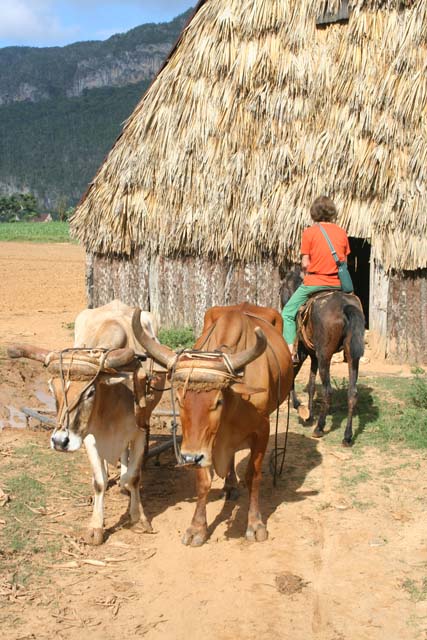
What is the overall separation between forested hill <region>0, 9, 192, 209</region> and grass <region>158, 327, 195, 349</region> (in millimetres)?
73896

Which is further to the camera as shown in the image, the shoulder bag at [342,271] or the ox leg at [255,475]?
the shoulder bag at [342,271]

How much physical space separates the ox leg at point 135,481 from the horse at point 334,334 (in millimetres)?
2456

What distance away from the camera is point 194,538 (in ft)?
18.4

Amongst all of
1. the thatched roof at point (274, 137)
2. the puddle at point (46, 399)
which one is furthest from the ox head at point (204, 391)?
the thatched roof at point (274, 137)

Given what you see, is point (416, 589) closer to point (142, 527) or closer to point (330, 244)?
point (142, 527)

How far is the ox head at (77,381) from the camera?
5242mm

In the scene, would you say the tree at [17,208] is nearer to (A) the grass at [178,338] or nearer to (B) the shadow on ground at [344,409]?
(A) the grass at [178,338]

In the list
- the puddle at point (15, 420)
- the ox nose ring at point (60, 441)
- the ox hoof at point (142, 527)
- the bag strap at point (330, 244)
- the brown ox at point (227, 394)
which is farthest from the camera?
the puddle at point (15, 420)

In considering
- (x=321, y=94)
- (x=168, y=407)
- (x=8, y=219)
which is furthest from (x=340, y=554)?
(x=8, y=219)

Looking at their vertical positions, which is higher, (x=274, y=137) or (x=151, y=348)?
(x=274, y=137)

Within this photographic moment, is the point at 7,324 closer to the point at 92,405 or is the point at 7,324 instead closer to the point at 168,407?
the point at 168,407

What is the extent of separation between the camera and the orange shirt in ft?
26.7

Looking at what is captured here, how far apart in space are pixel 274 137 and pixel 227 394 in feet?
22.8

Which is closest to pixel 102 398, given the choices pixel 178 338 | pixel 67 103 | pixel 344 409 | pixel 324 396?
pixel 324 396
